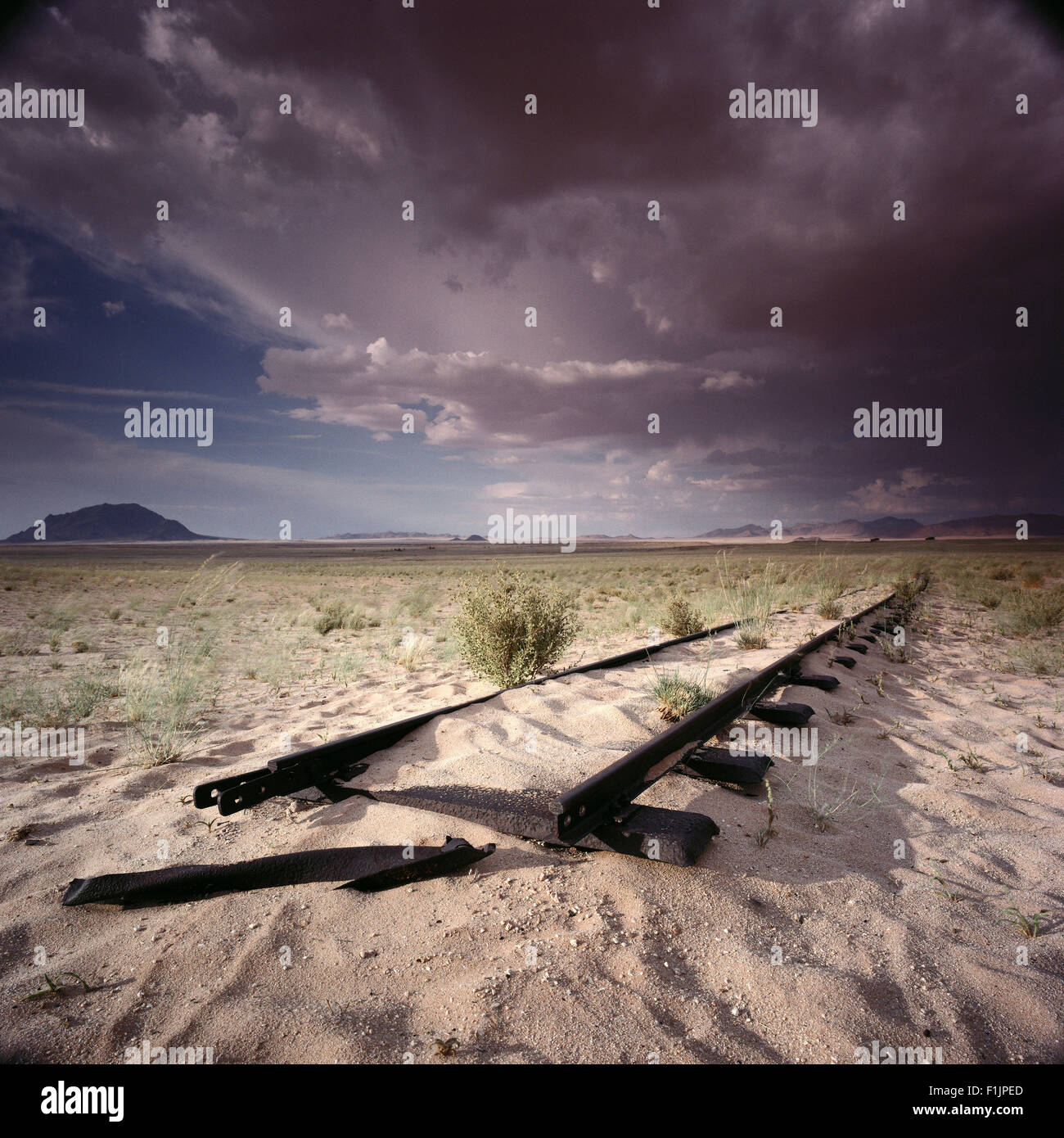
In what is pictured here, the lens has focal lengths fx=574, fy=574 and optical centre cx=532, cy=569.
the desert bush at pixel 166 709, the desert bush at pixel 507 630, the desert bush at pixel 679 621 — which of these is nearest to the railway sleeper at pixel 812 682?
the desert bush at pixel 507 630

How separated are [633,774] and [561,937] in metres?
1.09

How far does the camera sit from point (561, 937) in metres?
2.20

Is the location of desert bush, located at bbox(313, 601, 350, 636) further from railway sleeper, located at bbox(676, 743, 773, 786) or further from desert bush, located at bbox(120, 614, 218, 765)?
railway sleeper, located at bbox(676, 743, 773, 786)

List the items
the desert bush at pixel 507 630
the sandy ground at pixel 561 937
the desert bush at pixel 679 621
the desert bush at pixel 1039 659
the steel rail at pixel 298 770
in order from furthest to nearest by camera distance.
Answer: the desert bush at pixel 679 621
the desert bush at pixel 1039 659
the desert bush at pixel 507 630
the steel rail at pixel 298 770
the sandy ground at pixel 561 937

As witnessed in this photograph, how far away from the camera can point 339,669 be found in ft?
28.1

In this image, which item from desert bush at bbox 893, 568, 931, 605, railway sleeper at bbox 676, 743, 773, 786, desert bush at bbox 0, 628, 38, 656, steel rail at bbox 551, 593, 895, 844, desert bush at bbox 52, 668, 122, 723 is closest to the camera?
steel rail at bbox 551, 593, 895, 844

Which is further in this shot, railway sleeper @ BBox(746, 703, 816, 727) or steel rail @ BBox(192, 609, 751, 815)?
railway sleeper @ BBox(746, 703, 816, 727)

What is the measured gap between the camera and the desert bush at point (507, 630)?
685 cm

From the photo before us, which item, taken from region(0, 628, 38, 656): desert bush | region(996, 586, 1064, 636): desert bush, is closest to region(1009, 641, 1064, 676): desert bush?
region(996, 586, 1064, 636): desert bush

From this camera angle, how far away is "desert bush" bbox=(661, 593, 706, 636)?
10742 millimetres

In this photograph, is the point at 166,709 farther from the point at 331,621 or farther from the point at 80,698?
the point at 331,621

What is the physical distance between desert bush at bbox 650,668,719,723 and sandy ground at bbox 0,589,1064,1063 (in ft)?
3.08

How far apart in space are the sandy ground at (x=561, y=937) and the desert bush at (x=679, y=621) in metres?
6.72

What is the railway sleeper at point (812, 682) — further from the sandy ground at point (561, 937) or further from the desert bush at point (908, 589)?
the desert bush at point (908, 589)
